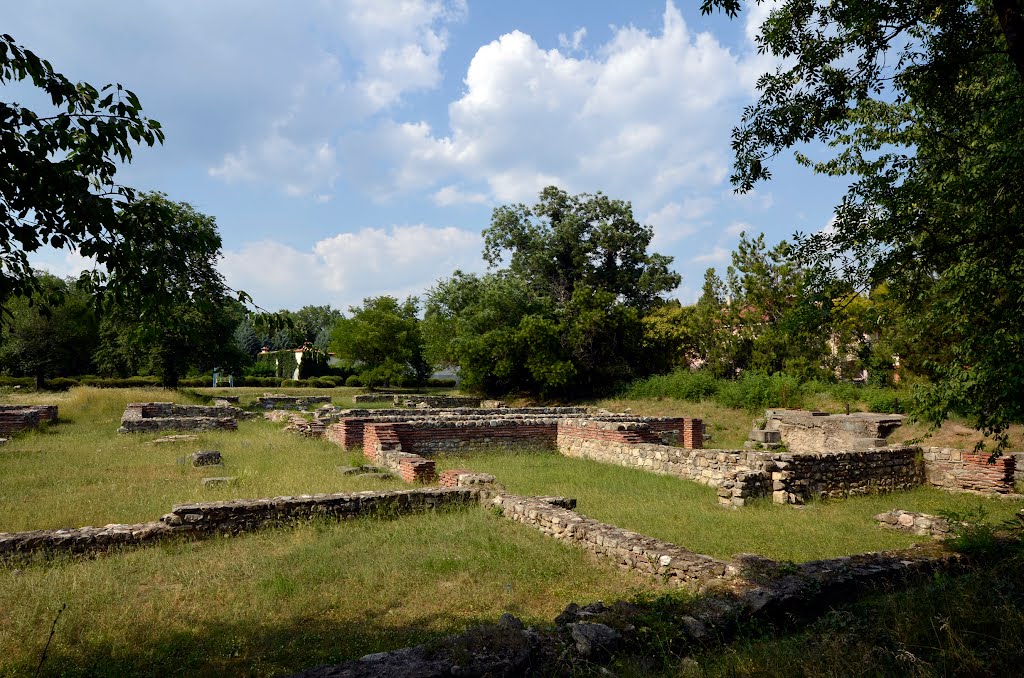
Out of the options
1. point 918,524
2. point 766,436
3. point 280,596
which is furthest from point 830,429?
point 280,596

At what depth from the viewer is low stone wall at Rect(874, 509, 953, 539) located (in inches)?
337

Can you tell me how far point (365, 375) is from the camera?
47.1 m

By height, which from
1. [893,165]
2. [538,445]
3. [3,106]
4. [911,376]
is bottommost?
[538,445]

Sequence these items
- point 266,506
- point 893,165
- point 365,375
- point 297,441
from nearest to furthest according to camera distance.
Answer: point 893,165
point 266,506
point 297,441
point 365,375

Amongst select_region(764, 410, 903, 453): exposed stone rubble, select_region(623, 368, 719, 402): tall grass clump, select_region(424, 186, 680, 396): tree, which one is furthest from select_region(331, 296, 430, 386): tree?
select_region(764, 410, 903, 453): exposed stone rubble

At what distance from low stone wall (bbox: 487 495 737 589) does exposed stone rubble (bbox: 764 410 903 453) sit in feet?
37.5

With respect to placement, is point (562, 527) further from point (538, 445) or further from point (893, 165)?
point (538, 445)

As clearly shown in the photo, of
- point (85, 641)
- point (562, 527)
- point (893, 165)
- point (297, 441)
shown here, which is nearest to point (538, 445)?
point (297, 441)

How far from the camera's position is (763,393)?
24969 millimetres

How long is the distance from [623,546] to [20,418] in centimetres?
2083

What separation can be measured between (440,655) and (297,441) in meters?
15.2

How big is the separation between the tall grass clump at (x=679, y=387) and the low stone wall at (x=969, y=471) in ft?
49.9

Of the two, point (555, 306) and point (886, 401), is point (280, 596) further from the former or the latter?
point (555, 306)

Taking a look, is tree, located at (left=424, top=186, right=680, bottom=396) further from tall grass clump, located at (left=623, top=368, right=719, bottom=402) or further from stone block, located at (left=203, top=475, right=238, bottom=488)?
stone block, located at (left=203, top=475, right=238, bottom=488)
